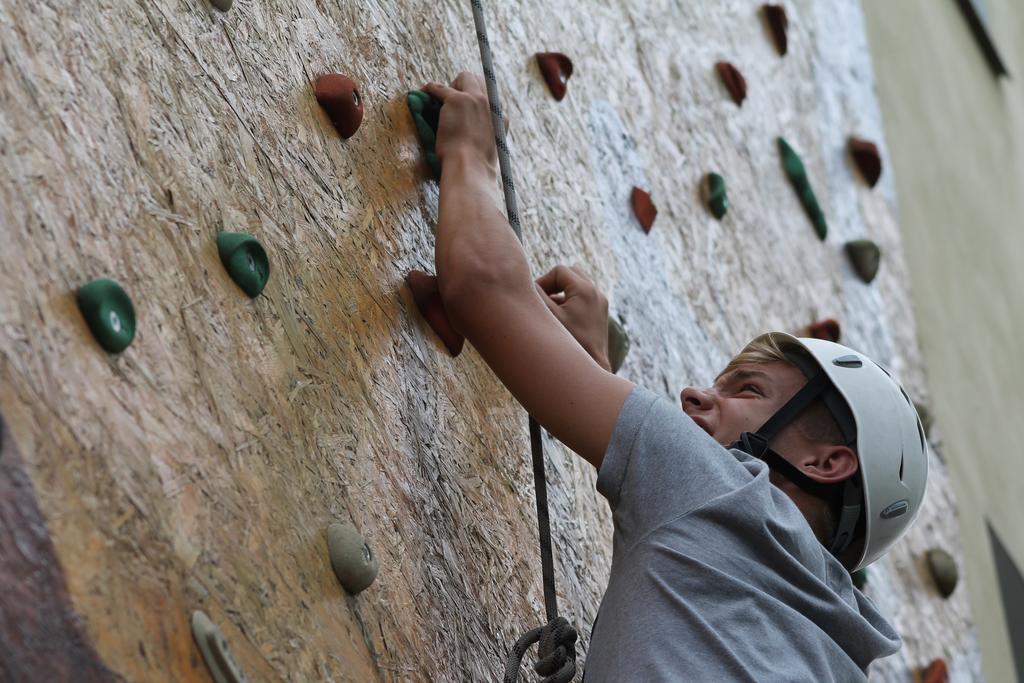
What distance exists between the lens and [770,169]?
318cm

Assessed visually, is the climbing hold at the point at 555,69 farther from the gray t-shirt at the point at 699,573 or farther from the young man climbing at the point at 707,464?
the gray t-shirt at the point at 699,573

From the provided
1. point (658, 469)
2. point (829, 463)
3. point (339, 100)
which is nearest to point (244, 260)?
point (339, 100)

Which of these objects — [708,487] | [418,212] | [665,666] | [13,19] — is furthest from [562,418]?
[13,19]

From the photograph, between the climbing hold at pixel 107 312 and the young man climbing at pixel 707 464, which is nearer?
the climbing hold at pixel 107 312

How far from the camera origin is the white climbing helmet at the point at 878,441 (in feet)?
5.89

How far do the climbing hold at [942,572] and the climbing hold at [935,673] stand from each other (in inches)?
9.5

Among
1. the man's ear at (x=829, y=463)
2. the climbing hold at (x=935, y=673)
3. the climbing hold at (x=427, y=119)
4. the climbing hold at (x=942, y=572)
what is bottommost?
the climbing hold at (x=935, y=673)

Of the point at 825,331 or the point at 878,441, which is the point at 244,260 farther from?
the point at 825,331

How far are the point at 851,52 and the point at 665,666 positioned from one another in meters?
2.93

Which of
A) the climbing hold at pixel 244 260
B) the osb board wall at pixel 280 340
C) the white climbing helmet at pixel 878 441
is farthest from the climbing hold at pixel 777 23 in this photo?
the climbing hold at pixel 244 260

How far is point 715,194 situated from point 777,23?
0.78m

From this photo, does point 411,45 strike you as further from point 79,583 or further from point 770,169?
point 770,169

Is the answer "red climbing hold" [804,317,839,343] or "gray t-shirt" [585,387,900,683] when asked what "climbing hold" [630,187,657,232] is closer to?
"red climbing hold" [804,317,839,343]

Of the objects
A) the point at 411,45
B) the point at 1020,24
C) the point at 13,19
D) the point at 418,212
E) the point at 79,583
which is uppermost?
the point at 13,19
